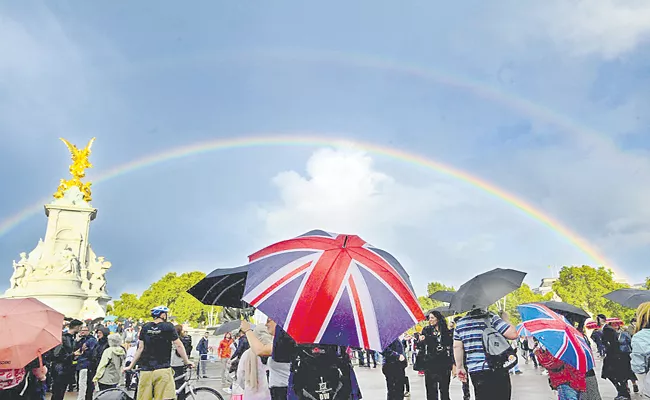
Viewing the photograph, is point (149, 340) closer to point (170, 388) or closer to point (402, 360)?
point (170, 388)

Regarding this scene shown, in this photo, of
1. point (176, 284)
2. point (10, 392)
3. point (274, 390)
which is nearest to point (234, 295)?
point (274, 390)

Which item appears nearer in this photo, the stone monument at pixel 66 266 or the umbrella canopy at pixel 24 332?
the umbrella canopy at pixel 24 332

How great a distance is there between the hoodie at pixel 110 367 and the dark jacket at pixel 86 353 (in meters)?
0.41

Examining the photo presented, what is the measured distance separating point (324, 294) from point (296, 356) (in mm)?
896

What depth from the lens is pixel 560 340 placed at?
5.48m

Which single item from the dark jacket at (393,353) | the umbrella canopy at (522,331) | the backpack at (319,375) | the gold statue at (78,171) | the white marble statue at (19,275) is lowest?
the backpack at (319,375)

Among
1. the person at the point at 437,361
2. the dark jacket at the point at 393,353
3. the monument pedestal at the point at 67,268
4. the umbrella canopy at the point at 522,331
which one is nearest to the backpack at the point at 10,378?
the dark jacket at the point at 393,353

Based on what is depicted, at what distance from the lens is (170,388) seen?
7.39m

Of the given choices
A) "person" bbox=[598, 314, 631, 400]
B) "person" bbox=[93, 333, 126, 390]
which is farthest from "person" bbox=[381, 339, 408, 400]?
"person" bbox=[93, 333, 126, 390]

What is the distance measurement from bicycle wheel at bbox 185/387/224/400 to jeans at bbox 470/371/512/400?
16.8 feet

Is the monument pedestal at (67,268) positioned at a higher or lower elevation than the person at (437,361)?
higher

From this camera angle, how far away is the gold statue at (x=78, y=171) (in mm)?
51009

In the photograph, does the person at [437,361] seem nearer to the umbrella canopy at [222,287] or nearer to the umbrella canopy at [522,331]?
the umbrella canopy at [522,331]

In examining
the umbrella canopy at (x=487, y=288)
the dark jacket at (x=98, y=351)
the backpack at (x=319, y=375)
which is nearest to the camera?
the backpack at (x=319, y=375)
